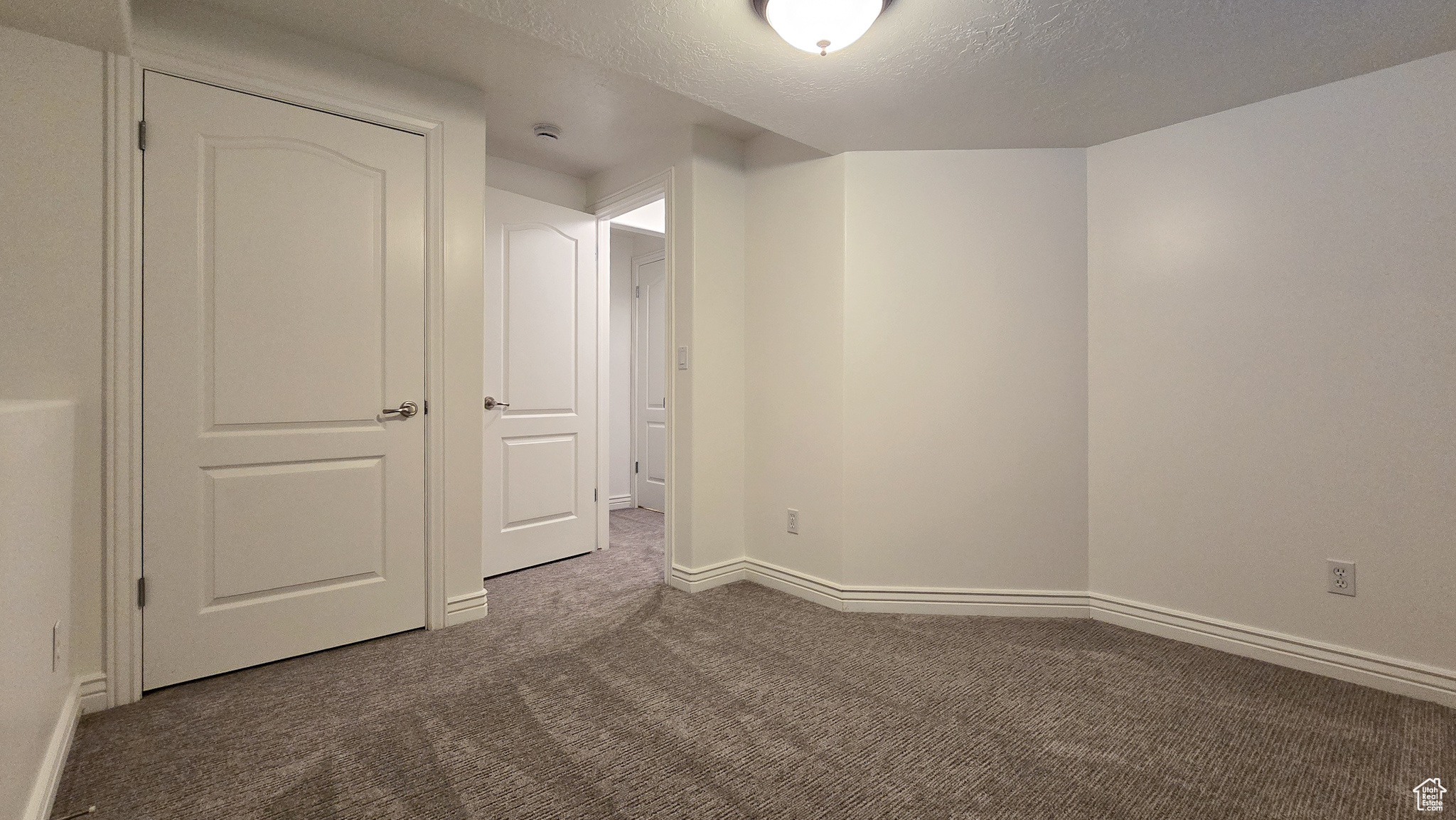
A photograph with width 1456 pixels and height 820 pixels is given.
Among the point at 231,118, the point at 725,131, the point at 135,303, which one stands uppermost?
the point at 725,131

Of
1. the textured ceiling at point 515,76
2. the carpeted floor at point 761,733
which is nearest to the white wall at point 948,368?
the carpeted floor at point 761,733

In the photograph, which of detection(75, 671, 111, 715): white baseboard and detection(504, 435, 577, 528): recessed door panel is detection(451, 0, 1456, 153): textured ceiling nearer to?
detection(504, 435, 577, 528): recessed door panel

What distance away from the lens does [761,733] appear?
1.84 metres

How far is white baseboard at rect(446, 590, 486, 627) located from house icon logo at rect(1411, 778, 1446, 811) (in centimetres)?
304

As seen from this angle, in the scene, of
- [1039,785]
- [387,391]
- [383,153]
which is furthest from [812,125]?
[1039,785]

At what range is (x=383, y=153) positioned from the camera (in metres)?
2.51

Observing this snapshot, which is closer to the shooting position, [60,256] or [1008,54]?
[60,256]

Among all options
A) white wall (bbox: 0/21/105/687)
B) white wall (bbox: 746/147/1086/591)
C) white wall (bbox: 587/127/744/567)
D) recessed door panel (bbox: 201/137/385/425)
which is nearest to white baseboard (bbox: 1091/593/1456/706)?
white wall (bbox: 746/147/1086/591)

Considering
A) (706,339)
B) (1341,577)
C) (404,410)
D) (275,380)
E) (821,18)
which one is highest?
(821,18)

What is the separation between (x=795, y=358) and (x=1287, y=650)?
2.23m

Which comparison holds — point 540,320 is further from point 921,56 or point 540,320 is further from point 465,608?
point 921,56

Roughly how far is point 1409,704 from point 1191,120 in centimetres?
220

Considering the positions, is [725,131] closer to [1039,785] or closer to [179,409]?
[179,409]

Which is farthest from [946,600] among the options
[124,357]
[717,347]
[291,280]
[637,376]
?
[637,376]
